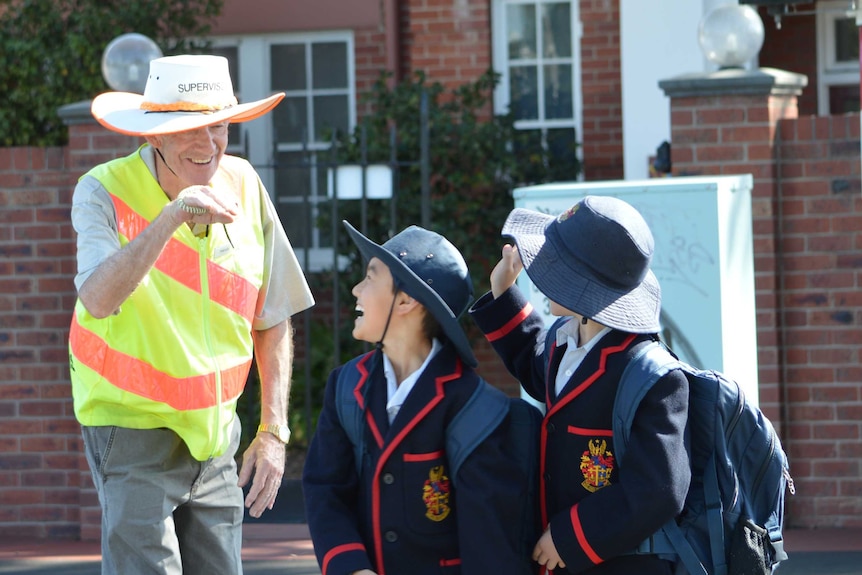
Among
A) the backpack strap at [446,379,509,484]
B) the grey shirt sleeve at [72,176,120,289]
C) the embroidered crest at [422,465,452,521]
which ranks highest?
the grey shirt sleeve at [72,176,120,289]

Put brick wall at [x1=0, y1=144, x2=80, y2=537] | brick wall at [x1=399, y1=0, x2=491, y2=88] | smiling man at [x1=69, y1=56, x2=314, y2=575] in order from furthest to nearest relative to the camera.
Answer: brick wall at [x1=399, y1=0, x2=491, y2=88] → brick wall at [x1=0, y1=144, x2=80, y2=537] → smiling man at [x1=69, y1=56, x2=314, y2=575]

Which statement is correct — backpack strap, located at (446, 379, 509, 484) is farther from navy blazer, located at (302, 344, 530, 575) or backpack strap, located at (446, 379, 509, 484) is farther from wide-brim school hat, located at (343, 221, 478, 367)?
wide-brim school hat, located at (343, 221, 478, 367)

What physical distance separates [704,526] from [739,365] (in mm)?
2592

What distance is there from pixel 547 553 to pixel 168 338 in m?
1.19

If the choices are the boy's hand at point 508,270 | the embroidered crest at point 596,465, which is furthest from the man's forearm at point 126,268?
the embroidered crest at point 596,465

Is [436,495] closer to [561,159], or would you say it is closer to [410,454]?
[410,454]

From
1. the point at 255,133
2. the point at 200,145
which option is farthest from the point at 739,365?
the point at 255,133

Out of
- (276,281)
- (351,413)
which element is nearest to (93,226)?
(276,281)

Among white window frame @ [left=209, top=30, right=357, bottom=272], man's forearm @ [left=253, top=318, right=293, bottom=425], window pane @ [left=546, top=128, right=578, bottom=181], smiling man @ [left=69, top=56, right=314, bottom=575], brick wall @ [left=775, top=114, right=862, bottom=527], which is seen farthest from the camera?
white window frame @ [left=209, top=30, right=357, bottom=272]

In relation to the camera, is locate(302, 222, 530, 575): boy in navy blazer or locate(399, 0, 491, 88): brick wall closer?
locate(302, 222, 530, 575): boy in navy blazer

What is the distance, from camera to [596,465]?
2910 millimetres

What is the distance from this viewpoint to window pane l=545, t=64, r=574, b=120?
9672 millimetres

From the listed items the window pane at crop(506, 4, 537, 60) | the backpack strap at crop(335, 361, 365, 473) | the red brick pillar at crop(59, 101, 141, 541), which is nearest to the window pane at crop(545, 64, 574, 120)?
the window pane at crop(506, 4, 537, 60)

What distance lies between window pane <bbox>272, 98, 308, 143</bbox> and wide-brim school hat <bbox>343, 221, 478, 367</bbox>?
6883 mm
